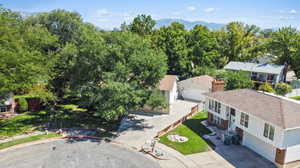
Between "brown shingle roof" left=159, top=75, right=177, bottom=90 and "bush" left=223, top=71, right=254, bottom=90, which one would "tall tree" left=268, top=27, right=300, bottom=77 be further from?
"brown shingle roof" left=159, top=75, right=177, bottom=90

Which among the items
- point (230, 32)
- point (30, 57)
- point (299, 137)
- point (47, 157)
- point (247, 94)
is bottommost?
point (47, 157)

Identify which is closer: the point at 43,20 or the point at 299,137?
the point at 299,137

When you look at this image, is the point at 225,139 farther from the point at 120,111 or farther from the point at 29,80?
the point at 29,80

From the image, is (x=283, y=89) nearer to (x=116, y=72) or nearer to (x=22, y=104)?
(x=116, y=72)

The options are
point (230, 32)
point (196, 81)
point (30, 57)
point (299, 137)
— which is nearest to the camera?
point (299, 137)

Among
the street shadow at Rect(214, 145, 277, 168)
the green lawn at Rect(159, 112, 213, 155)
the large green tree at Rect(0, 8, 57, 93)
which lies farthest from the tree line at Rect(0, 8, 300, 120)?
the street shadow at Rect(214, 145, 277, 168)

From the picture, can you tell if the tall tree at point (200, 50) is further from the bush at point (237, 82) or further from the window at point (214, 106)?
the window at point (214, 106)

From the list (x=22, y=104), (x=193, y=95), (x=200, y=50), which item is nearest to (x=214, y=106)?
(x=193, y=95)

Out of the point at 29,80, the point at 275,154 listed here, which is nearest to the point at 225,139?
the point at 275,154
